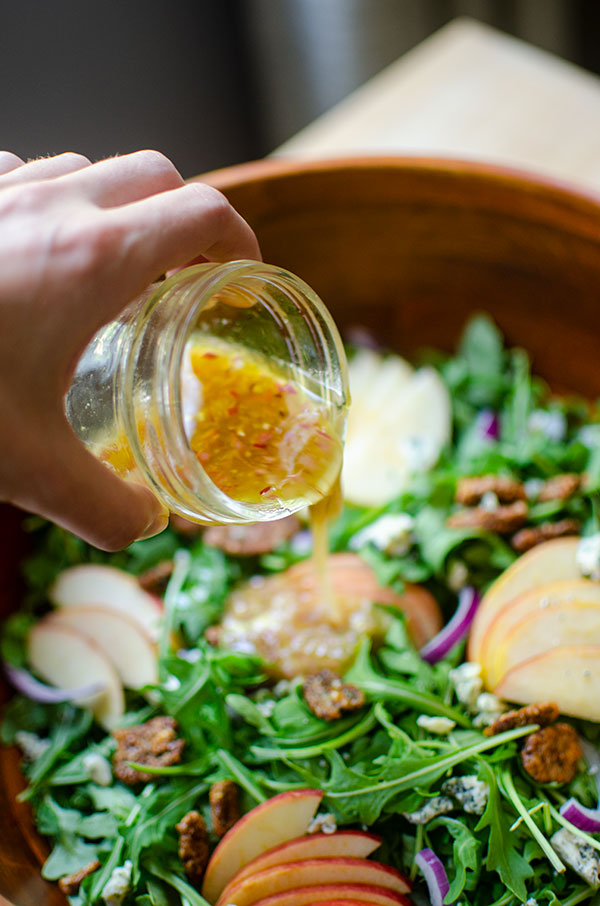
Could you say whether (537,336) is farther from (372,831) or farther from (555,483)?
(372,831)

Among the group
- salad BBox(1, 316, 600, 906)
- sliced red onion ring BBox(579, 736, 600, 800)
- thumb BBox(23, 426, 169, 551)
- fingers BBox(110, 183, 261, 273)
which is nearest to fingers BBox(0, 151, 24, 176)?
fingers BBox(110, 183, 261, 273)

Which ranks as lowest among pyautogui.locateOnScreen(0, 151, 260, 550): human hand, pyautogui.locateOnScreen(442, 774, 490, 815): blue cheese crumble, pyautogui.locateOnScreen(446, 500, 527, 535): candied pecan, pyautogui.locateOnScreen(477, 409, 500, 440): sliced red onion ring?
pyautogui.locateOnScreen(442, 774, 490, 815): blue cheese crumble

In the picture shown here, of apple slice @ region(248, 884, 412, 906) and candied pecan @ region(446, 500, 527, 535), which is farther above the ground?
candied pecan @ region(446, 500, 527, 535)

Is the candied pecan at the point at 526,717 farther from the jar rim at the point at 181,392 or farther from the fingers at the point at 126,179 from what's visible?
the fingers at the point at 126,179

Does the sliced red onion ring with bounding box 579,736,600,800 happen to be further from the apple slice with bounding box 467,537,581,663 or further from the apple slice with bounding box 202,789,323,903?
the apple slice with bounding box 202,789,323,903

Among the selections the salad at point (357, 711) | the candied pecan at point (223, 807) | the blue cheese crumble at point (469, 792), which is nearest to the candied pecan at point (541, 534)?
the salad at point (357, 711)

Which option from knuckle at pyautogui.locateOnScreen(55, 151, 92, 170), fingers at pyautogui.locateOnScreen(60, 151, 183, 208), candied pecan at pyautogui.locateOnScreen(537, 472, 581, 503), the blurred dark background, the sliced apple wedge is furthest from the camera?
the blurred dark background
